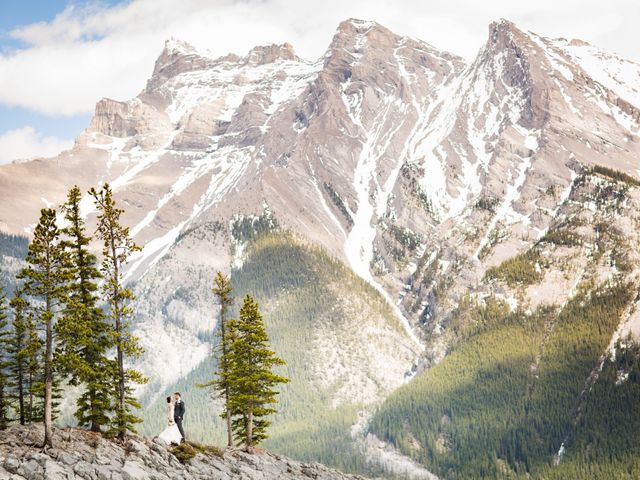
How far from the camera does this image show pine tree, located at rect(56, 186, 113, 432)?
64.8m

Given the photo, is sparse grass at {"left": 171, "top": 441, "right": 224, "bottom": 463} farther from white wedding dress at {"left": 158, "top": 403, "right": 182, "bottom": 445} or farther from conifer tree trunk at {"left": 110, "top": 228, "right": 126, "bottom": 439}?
conifer tree trunk at {"left": 110, "top": 228, "right": 126, "bottom": 439}

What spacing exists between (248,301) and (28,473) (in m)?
33.5

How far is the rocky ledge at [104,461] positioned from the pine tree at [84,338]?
2.86 metres

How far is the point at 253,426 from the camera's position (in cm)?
8562

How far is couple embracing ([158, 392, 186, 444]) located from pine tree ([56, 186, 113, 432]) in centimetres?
459

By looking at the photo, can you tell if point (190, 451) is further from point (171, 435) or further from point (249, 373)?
point (249, 373)

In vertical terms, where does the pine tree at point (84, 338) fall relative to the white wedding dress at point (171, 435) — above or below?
above

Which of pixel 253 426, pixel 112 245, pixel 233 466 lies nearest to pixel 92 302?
pixel 112 245

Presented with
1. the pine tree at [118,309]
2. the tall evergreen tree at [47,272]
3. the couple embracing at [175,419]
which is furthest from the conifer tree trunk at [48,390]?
the couple embracing at [175,419]

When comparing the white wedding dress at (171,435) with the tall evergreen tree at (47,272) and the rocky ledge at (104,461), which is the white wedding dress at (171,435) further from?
the tall evergreen tree at (47,272)

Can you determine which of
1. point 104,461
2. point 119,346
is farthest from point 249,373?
point 104,461

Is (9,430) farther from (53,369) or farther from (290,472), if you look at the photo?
(290,472)

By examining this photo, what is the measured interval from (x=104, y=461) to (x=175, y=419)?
26.7ft

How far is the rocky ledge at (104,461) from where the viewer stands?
5616 centimetres
